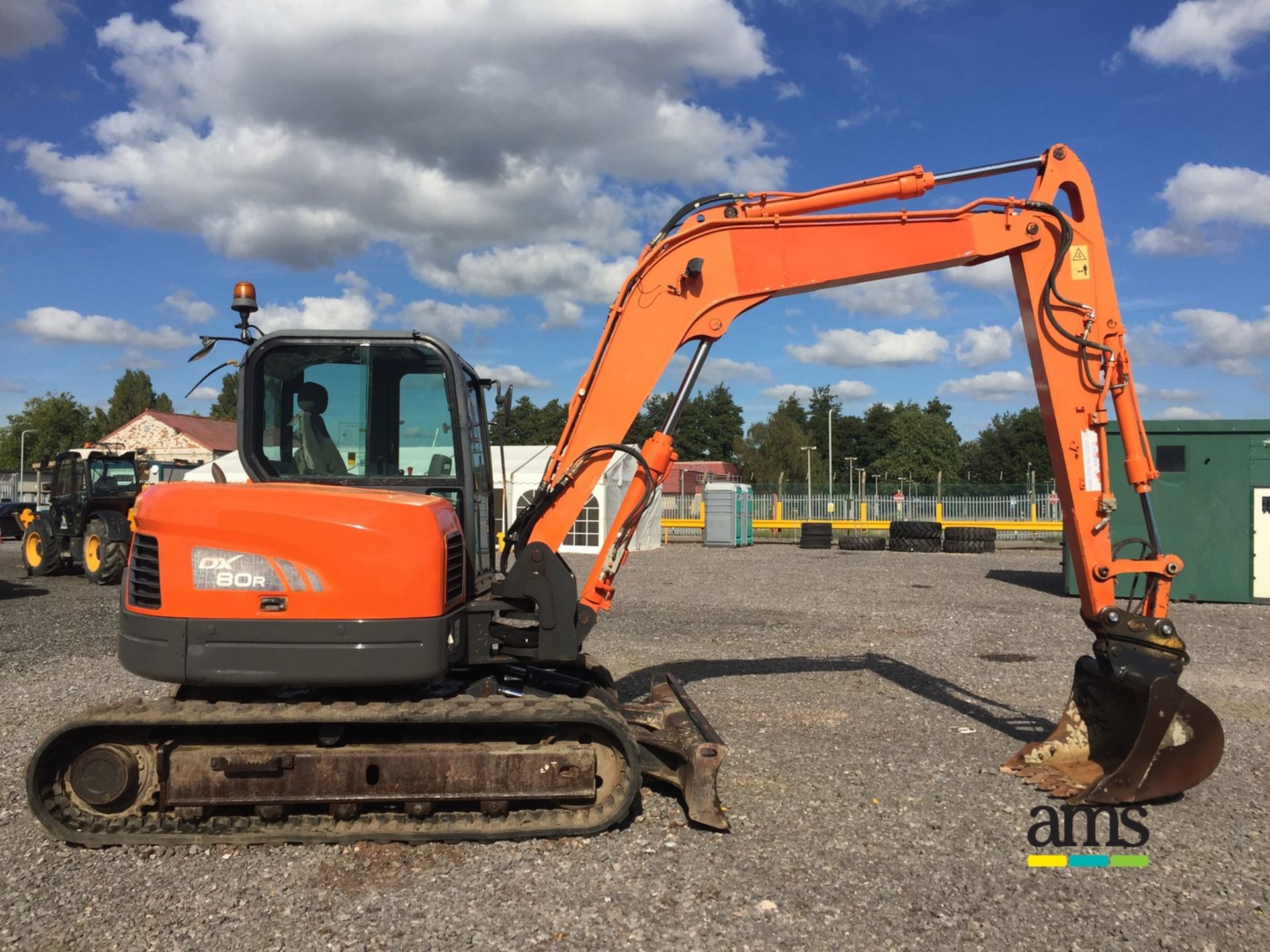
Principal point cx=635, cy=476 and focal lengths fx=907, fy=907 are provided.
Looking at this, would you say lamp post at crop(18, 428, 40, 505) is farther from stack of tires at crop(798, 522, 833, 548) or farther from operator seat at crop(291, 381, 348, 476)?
operator seat at crop(291, 381, 348, 476)

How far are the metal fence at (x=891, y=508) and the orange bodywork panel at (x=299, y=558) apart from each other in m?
30.2

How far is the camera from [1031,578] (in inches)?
754

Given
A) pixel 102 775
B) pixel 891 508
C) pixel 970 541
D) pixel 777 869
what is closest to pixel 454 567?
pixel 102 775

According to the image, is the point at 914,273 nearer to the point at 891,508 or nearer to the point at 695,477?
the point at 891,508

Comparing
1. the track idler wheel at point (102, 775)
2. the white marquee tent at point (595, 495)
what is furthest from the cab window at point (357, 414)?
the white marquee tent at point (595, 495)

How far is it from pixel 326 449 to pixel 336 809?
2.08 m

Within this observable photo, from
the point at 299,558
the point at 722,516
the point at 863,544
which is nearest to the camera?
the point at 299,558

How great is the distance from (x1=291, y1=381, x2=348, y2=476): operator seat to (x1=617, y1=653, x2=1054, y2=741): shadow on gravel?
11.7 feet

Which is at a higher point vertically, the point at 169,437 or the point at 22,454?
the point at 169,437

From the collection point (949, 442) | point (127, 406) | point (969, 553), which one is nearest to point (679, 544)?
point (969, 553)

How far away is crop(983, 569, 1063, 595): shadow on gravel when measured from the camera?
1720cm

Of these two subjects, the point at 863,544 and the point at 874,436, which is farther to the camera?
the point at 874,436

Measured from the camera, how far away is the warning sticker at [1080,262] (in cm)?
606

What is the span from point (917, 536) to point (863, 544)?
1851 mm
